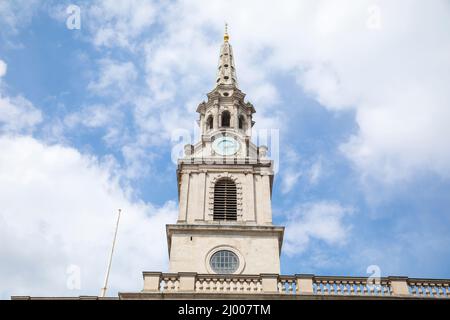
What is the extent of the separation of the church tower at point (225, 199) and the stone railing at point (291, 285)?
630cm

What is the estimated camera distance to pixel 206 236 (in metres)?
31.2

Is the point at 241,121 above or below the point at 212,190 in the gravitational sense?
above

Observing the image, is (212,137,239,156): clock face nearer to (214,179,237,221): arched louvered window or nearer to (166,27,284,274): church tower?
(166,27,284,274): church tower

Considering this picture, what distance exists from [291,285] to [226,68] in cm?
2569

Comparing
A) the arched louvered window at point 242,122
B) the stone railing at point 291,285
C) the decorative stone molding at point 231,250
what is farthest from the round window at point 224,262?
the arched louvered window at point 242,122

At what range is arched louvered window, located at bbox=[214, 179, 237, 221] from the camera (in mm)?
33000

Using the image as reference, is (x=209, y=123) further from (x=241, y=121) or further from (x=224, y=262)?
(x=224, y=262)

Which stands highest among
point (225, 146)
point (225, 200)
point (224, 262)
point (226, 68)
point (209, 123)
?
point (226, 68)

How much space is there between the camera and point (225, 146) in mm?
37500

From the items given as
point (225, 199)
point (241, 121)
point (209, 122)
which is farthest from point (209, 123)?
point (225, 199)

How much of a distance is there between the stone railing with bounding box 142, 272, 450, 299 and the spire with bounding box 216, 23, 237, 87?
22.5m

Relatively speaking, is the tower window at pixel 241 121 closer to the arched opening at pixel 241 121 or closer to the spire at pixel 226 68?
the arched opening at pixel 241 121
